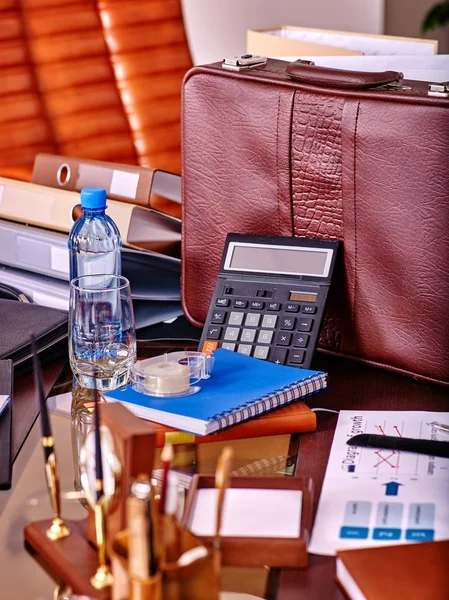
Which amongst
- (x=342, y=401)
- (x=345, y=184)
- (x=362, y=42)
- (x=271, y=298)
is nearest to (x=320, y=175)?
(x=345, y=184)

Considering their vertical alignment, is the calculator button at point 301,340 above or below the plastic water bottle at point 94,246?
below

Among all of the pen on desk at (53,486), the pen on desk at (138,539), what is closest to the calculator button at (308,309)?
the pen on desk at (53,486)

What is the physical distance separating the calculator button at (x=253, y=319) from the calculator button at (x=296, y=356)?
6 cm

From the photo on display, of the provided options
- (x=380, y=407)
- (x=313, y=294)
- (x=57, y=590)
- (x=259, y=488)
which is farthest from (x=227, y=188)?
(x=57, y=590)

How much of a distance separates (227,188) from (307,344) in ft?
0.83

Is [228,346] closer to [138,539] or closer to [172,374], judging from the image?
[172,374]

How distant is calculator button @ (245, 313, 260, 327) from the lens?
3.47 ft

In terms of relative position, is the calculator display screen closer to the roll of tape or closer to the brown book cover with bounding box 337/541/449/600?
the roll of tape

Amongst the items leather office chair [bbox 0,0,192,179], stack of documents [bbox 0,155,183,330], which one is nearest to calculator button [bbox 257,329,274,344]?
stack of documents [bbox 0,155,183,330]

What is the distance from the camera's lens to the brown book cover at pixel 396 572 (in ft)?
1.99

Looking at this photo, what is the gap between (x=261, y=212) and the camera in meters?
1.12

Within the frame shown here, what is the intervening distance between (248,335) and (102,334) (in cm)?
18

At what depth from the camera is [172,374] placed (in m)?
0.90

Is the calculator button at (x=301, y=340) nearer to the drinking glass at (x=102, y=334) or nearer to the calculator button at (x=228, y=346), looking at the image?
the calculator button at (x=228, y=346)
